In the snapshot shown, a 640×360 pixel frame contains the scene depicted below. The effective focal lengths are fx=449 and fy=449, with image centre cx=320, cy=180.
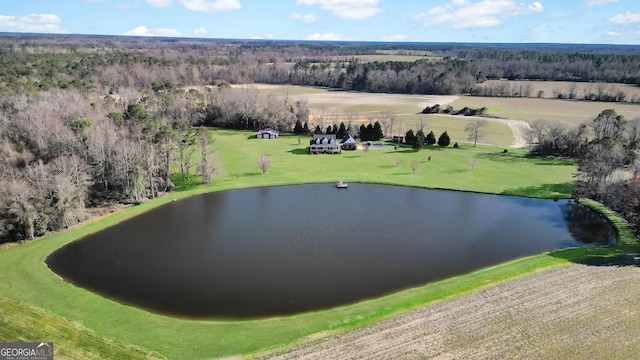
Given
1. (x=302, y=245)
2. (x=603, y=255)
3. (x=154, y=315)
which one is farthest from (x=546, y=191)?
(x=154, y=315)

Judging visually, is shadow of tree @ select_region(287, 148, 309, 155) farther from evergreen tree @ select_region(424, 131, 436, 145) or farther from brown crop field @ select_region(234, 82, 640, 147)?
evergreen tree @ select_region(424, 131, 436, 145)

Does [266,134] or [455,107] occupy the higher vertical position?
[455,107]

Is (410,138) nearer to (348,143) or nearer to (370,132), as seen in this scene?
(370,132)

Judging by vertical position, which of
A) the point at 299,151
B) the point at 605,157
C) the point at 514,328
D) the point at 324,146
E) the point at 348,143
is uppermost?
the point at 605,157

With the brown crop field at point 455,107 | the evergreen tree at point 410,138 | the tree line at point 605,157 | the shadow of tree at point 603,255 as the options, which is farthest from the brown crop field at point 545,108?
the shadow of tree at point 603,255

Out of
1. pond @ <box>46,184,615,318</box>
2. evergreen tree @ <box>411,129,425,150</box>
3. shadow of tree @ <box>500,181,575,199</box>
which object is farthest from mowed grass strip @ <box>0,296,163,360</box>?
evergreen tree @ <box>411,129,425,150</box>
